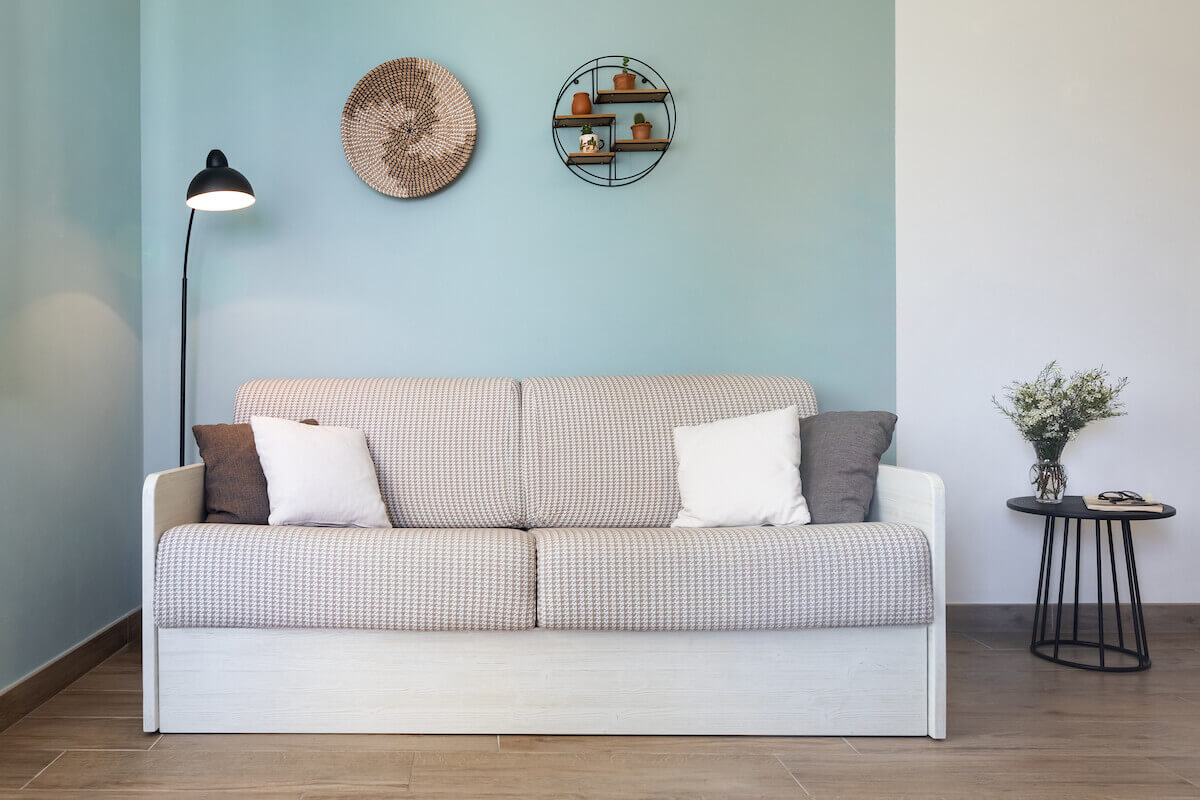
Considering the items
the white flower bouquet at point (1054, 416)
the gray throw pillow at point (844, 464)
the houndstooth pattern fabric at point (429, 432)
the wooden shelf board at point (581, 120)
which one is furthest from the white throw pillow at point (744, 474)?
the wooden shelf board at point (581, 120)

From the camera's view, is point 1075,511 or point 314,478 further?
point 1075,511

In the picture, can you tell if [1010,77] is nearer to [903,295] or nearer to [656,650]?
[903,295]

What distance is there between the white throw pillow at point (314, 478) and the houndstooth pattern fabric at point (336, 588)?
258mm

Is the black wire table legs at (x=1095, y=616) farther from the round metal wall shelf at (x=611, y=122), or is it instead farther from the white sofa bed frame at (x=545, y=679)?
the round metal wall shelf at (x=611, y=122)

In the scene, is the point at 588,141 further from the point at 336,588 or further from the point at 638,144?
the point at 336,588

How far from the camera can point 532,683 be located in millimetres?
1932

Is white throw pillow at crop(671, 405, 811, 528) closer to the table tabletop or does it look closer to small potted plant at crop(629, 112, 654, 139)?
the table tabletop

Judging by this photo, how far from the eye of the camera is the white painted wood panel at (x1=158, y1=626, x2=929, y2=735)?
1.92 meters

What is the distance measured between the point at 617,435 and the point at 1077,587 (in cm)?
154

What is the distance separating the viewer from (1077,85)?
2834 millimetres

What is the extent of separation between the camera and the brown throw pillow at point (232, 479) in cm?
215

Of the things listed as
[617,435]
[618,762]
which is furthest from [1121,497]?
[618,762]

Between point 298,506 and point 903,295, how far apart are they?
210 cm

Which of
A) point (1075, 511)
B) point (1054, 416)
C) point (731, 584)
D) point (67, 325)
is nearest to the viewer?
point (731, 584)
